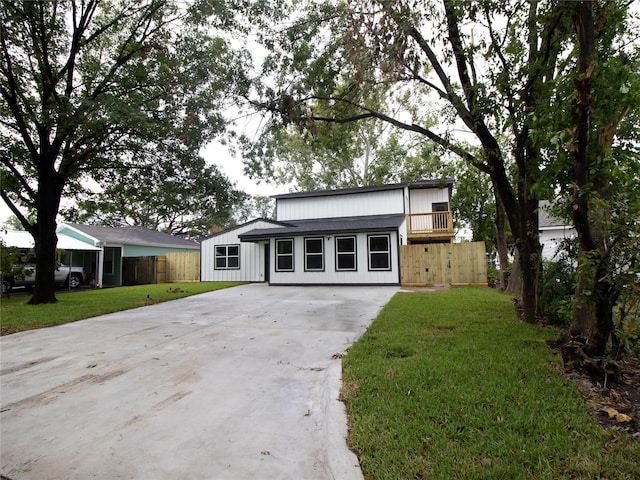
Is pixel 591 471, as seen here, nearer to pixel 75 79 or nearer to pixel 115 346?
pixel 115 346

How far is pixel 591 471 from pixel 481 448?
0.62 metres

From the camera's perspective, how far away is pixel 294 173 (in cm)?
3114

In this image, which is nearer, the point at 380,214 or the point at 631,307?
the point at 631,307

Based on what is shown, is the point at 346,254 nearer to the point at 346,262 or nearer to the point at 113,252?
the point at 346,262

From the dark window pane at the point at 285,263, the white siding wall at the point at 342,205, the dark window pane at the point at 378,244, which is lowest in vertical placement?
the dark window pane at the point at 285,263

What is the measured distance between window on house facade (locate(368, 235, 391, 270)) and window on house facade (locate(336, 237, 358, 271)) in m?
0.78

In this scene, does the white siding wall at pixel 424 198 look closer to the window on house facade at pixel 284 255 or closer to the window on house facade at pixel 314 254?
the window on house facade at pixel 314 254

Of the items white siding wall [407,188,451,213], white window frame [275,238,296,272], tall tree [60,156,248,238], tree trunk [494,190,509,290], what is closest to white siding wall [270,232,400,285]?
white window frame [275,238,296,272]

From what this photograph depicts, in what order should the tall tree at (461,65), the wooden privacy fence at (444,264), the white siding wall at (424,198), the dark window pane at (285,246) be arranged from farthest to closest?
the white siding wall at (424,198) < the dark window pane at (285,246) < the wooden privacy fence at (444,264) < the tall tree at (461,65)

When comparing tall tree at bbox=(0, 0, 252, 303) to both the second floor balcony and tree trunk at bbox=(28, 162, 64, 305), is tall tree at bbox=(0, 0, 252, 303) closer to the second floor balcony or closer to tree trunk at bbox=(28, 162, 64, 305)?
tree trunk at bbox=(28, 162, 64, 305)

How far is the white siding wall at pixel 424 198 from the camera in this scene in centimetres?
2003

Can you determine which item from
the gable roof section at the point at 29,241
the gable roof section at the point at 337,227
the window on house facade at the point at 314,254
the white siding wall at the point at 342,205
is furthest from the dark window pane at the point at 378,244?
the gable roof section at the point at 29,241

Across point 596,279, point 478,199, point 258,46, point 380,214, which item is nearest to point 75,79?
point 258,46

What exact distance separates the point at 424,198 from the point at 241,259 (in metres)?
11.1
